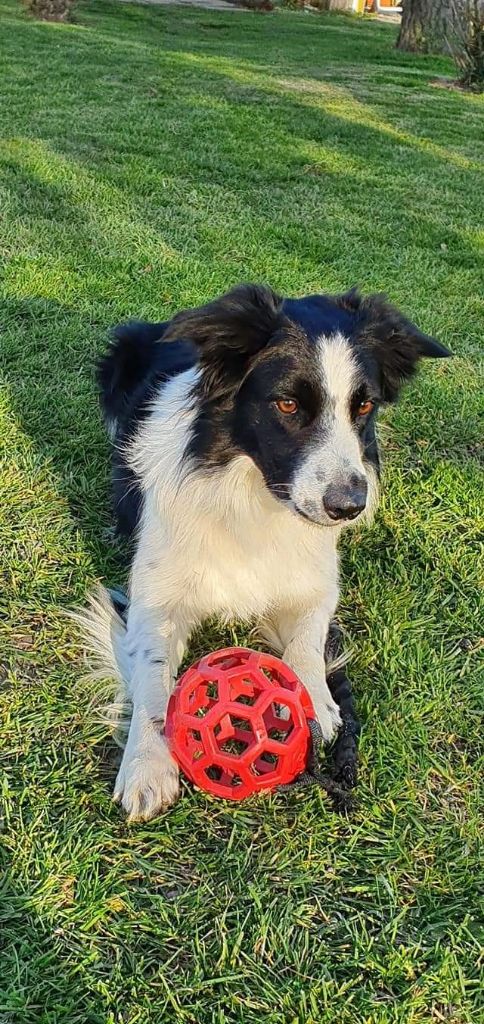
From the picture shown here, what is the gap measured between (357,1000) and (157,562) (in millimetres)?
1462

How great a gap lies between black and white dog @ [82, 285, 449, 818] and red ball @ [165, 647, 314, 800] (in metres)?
0.10

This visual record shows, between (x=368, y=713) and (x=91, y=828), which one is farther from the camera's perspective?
(x=368, y=713)

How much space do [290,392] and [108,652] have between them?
108 centimetres

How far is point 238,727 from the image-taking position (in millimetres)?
2510

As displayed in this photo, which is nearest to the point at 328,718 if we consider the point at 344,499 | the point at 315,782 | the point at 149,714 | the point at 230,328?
the point at 315,782

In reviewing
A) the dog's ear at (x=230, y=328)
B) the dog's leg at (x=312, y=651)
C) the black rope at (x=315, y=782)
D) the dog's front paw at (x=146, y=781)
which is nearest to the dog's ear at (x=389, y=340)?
the dog's ear at (x=230, y=328)

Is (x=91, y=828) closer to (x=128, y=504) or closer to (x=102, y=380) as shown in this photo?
(x=128, y=504)

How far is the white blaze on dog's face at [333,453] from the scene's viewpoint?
2391 millimetres

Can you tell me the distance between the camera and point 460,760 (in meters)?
2.64

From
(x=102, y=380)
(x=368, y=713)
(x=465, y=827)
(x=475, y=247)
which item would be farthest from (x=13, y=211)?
(x=465, y=827)

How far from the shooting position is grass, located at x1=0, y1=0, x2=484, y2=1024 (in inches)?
78.5

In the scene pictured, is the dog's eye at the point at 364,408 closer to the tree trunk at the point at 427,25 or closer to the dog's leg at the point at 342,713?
the dog's leg at the point at 342,713

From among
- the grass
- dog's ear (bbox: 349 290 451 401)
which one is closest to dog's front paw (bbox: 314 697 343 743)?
the grass

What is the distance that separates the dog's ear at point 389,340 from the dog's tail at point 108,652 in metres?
1.23
